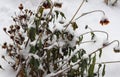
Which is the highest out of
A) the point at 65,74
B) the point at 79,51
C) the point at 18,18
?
the point at 18,18

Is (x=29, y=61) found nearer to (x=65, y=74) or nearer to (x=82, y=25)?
(x=65, y=74)

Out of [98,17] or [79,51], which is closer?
[79,51]

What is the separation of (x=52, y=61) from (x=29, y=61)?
0.23 m

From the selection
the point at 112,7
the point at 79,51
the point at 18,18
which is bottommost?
the point at 79,51

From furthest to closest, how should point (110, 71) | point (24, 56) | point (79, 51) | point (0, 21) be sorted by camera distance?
point (0, 21) → point (110, 71) → point (24, 56) → point (79, 51)

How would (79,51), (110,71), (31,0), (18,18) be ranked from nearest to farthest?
1. (79,51)
2. (110,71)
3. (18,18)
4. (31,0)

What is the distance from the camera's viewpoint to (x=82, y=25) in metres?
3.12

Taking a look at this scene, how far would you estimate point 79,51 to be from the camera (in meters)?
2.27

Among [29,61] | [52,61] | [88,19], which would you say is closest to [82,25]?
[88,19]

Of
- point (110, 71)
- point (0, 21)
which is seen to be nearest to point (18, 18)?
point (0, 21)

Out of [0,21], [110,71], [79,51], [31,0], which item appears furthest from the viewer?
[31,0]

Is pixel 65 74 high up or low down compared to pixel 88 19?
down

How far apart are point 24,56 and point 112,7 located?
4.34 feet

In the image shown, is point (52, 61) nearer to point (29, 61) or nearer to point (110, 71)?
point (29, 61)
